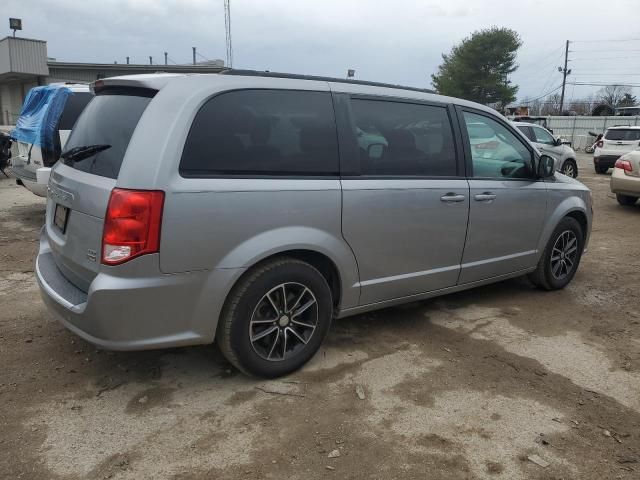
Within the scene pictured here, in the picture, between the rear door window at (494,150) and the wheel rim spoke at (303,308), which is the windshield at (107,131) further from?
the rear door window at (494,150)

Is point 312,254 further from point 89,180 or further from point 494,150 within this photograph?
point 494,150

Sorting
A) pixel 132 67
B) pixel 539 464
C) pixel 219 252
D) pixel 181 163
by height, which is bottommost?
pixel 539 464

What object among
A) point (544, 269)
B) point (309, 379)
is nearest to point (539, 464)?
point (309, 379)

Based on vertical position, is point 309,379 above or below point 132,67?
below

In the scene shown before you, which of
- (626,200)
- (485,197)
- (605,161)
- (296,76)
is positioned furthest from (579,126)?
A: (296,76)

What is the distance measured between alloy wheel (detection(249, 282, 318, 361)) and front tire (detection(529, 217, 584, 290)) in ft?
8.99

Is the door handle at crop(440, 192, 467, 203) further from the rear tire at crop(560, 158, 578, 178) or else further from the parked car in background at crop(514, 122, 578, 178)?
the rear tire at crop(560, 158, 578, 178)

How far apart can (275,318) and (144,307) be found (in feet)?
2.66

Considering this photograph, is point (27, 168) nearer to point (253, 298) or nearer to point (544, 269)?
point (253, 298)

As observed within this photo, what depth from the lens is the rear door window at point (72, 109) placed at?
7.32m

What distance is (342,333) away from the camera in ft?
13.6

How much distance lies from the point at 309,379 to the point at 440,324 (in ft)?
4.68

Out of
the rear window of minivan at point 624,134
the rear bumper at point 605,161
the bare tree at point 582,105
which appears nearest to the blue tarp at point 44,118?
the rear bumper at point 605,161

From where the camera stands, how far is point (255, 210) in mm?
3053
